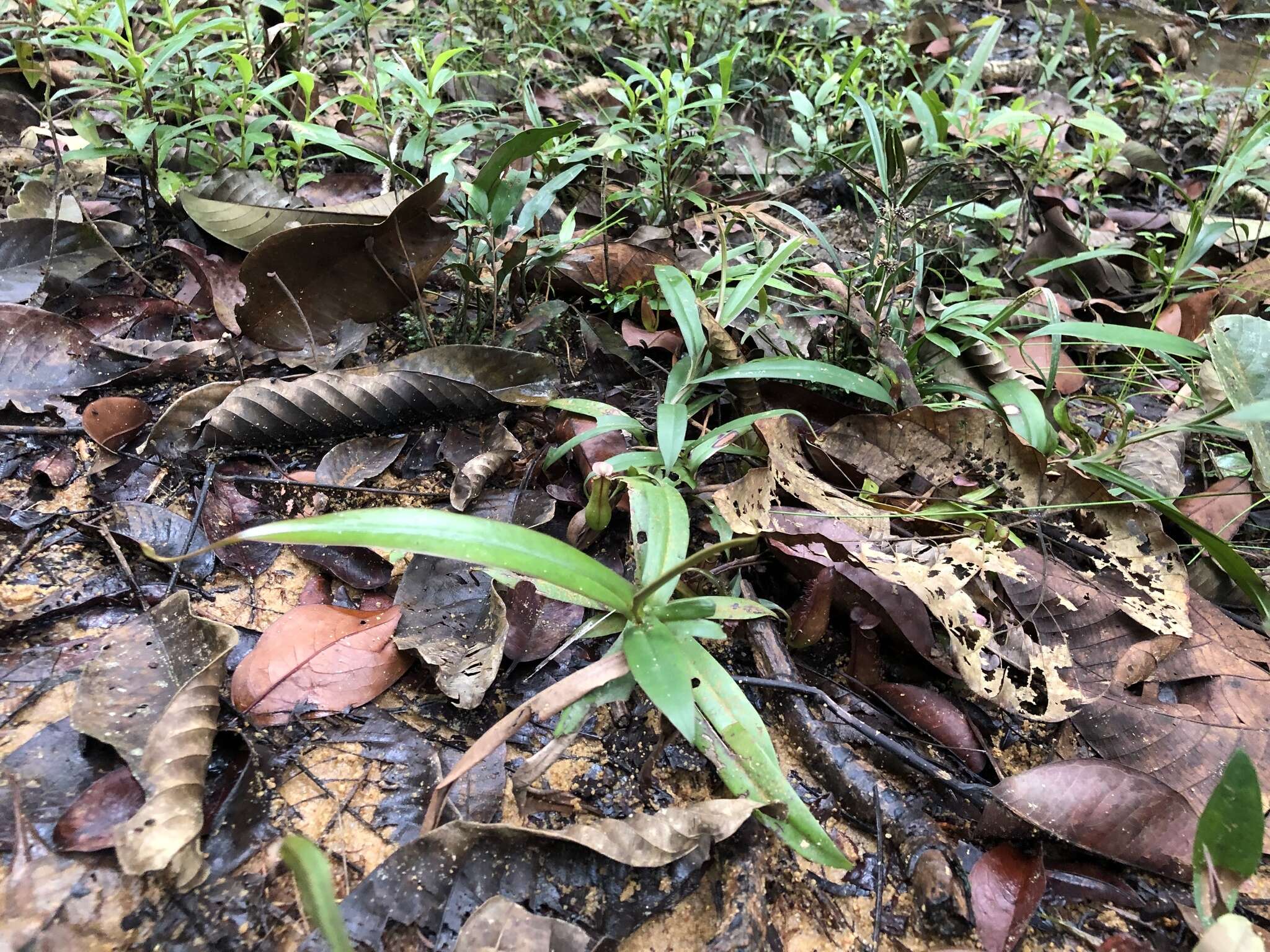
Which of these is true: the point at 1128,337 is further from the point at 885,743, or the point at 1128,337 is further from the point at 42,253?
the point at 42,253

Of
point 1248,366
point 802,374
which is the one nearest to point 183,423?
point 802,374

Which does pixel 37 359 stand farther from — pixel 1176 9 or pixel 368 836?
pixel 1176 9

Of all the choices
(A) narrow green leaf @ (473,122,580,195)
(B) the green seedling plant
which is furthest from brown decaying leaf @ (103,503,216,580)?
(A) narrow green leaf @ (473,122,580,195)

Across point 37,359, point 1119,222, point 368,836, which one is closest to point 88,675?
point 368,836

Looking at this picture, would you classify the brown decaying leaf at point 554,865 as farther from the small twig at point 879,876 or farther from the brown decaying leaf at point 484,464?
the brown decaying leaf at point 484,464

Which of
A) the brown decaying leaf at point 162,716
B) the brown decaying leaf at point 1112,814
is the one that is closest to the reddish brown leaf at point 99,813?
the brown decaying leaf at point 162,716

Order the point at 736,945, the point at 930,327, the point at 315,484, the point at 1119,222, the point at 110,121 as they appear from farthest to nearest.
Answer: the point at 1119,222, the point at 110,121, the point at 930,327, the point at 315,484, the point at 736,945
